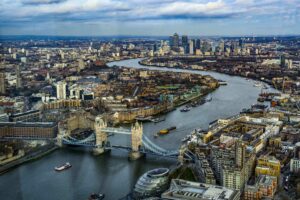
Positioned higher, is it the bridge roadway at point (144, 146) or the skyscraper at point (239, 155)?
the skyscraper at point (239, 155)

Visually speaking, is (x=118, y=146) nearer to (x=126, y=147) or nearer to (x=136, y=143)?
(x=126, y=147)

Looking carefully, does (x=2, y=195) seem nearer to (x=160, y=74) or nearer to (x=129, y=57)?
(x=160, y=74)

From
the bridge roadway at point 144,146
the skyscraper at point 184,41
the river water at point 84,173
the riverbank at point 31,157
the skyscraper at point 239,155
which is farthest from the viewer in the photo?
the skyscraper at point 184,41

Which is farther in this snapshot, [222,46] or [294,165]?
[222,46]

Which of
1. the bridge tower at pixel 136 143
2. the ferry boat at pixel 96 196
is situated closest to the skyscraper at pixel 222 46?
the bridge tower at pixel 136 143

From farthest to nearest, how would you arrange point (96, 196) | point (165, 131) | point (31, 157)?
point (165, 131)
point (31, 157)
point (96, 196)

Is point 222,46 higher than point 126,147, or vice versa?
point 222,46

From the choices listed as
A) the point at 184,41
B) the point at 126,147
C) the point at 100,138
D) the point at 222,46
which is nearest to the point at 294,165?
the point at 126,147

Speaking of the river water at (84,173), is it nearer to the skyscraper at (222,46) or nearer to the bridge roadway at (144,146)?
the bridge roadway at (144,146)

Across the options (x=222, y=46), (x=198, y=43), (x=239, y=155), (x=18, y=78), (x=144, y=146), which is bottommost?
(x=144, y=146)
